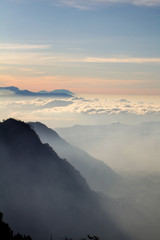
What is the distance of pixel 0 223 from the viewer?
380 ft

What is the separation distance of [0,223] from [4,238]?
8.21 m

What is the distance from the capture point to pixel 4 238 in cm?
10925

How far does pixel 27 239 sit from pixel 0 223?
43.8ft

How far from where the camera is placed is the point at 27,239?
369 feet

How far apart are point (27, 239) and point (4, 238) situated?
360 inches
